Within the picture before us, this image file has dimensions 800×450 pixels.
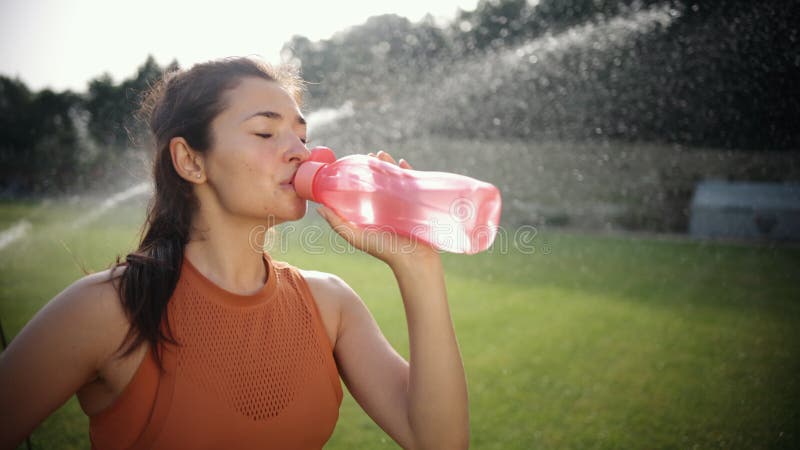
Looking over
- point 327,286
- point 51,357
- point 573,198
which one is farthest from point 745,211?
point 51,357

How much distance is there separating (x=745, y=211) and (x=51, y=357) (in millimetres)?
13910

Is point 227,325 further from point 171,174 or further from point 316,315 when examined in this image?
point 171,174

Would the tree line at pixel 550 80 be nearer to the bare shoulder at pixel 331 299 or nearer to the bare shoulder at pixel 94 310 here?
the bare shoulder at pixel 331 299

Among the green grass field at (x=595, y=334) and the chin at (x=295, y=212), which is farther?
the green grass field at (x=595, y=334)

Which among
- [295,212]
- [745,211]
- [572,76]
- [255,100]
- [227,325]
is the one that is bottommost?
[745,211]

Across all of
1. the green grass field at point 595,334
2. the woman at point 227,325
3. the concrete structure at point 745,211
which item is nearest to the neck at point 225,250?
the woman at point 227,325

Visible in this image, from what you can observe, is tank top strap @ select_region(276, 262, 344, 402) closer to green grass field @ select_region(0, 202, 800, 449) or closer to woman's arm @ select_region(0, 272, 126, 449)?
woman's arm @ select_region(0, 272, 126, 449)

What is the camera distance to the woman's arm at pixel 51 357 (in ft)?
4.22

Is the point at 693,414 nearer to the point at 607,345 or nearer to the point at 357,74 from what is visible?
the point at 607,345

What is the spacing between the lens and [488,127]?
39.9 ft

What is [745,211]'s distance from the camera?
12.2m

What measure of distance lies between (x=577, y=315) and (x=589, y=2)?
8.28m

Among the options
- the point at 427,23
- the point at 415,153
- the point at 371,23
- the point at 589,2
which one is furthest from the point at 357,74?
the point at 589,2

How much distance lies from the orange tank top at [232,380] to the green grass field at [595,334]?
0.65 meters
